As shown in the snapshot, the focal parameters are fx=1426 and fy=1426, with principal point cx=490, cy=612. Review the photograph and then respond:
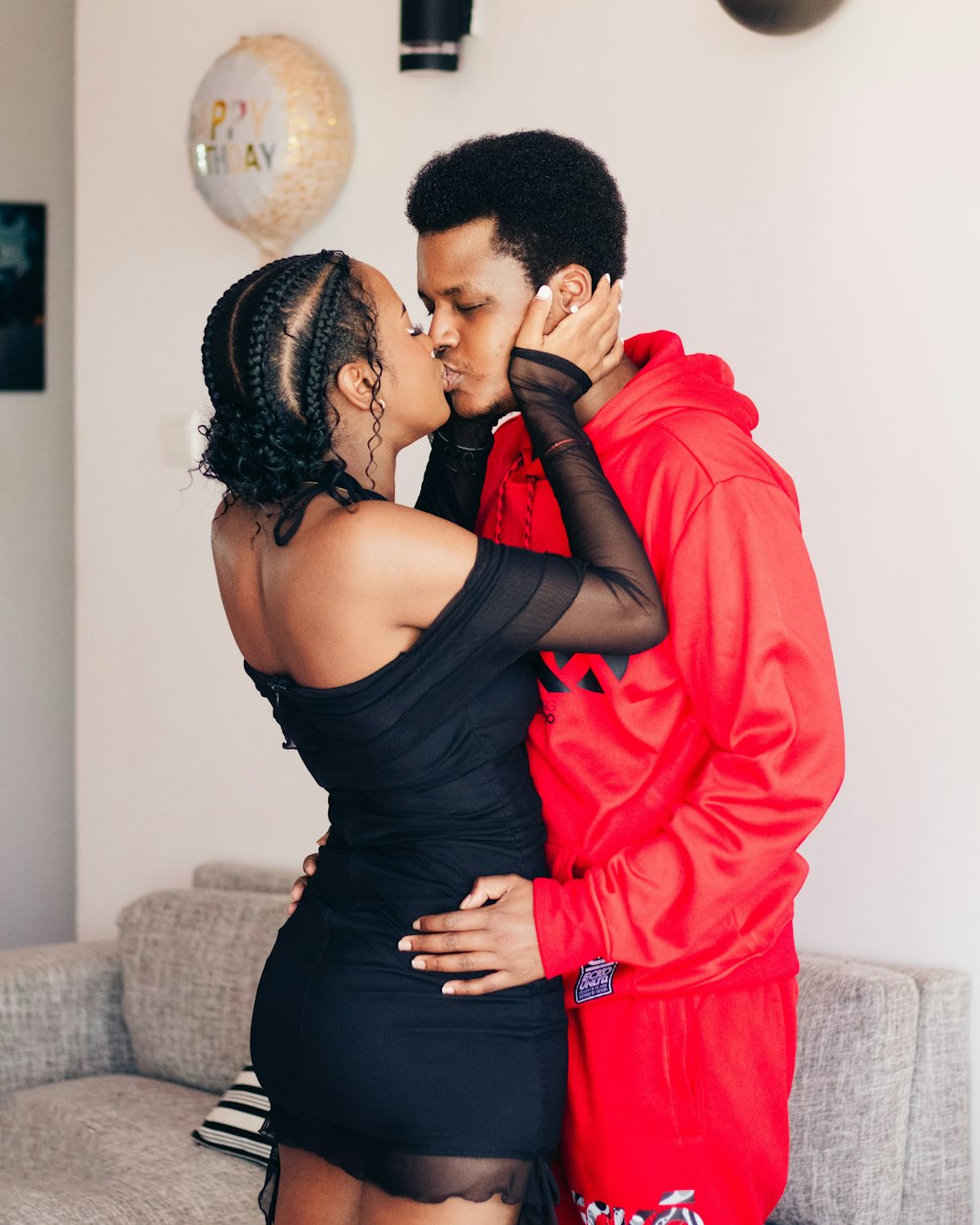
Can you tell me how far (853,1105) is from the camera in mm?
2086

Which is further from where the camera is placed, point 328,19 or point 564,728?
point 328,19

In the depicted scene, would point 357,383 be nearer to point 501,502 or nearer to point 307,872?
point 501,502

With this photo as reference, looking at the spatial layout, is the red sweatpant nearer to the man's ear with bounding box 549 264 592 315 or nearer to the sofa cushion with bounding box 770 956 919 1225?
the sofa cushion with bounding box 770 956 919 1225

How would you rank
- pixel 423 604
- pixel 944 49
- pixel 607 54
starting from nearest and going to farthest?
pixel 423 604 < pixel 944 49 < pixel 607 54

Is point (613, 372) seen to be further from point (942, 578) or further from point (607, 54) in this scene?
point (607, 54)

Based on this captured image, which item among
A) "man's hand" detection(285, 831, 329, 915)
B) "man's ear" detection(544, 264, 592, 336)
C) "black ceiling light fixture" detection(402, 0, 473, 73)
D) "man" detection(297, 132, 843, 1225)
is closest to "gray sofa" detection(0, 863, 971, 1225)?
"man" detection(297, 132, 843, 1225)

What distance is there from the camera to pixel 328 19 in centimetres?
288

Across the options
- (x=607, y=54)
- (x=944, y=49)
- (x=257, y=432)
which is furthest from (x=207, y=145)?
(x=257, y=432)

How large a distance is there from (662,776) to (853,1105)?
88 cm

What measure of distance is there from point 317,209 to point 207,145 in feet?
0.81

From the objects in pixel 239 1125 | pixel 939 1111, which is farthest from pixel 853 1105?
pixel 239 1125

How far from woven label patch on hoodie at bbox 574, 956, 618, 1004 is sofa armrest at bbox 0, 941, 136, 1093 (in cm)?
176

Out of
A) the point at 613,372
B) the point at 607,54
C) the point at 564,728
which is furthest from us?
the point at 607,54

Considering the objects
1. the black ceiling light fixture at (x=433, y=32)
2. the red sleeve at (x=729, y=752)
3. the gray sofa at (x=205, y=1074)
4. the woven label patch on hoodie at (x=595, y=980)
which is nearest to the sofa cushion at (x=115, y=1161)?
the gray sofa at (x=205, y=1074)
